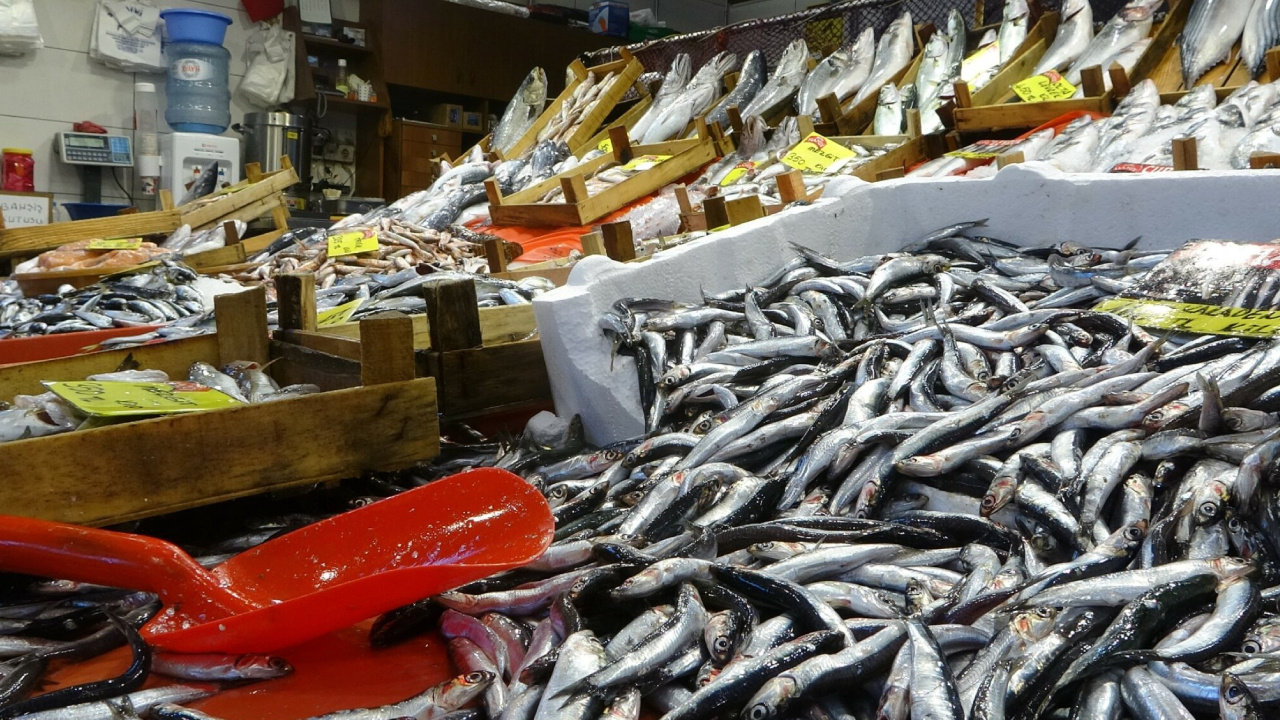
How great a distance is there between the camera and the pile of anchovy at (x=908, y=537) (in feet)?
5.30

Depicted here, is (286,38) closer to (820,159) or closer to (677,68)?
(677,68)

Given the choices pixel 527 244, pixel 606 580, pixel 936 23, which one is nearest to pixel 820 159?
pixel 527 244

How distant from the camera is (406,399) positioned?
2768 millimetres

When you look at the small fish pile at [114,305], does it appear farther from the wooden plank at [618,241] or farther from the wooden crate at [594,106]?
the wooden crate at [594,106]

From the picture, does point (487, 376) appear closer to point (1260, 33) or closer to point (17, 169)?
point (1260, 33)

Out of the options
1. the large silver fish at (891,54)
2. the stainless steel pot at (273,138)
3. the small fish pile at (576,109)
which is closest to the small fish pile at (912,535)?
the large silver fish at (891,54)

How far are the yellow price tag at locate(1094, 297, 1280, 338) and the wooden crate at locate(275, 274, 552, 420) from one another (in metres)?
1.99

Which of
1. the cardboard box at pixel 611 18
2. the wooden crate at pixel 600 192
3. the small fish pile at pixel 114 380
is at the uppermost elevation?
the cardboard box at pixel 611 18

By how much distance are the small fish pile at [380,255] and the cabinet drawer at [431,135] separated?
5.98m

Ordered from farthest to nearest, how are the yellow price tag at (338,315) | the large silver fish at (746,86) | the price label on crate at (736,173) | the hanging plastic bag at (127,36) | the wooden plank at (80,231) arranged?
the hanging plastic bag at (127,36) < the large silver fish at (746,86) < the wooden plank at (80,231) < the price label on crate at (736,173) < the yellow price tag at (338,315)

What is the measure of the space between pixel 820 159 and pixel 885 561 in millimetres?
4366

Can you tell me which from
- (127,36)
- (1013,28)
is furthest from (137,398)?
(127,36)

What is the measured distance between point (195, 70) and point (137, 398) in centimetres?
1048

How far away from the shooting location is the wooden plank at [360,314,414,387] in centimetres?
271
